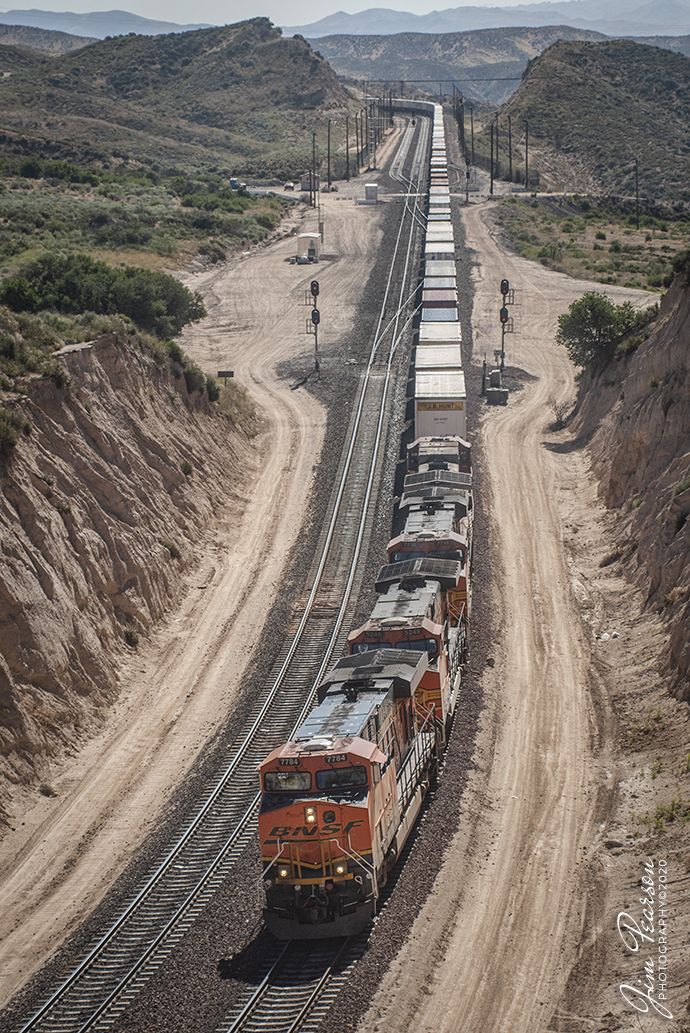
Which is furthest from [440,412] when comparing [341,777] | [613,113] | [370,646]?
[613,113]

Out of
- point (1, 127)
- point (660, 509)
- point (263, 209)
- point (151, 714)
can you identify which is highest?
point (1, 127)

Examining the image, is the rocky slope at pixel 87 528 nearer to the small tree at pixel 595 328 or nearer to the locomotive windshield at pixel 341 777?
the locomotive windshield at pixel 341 777

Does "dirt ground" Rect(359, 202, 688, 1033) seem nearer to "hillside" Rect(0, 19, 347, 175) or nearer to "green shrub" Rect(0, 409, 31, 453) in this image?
"green shrub" Rect(0, 409, 31, 453)

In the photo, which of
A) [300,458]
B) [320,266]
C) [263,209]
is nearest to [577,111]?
[263,209]

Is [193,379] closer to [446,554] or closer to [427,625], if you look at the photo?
[446,554]

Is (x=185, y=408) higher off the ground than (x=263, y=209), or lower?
lower

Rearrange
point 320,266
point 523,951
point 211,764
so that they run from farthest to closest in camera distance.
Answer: point 320,266 < point 211,764 < point 523,951

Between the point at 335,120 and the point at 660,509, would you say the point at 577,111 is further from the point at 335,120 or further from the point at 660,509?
the point at 660,509
